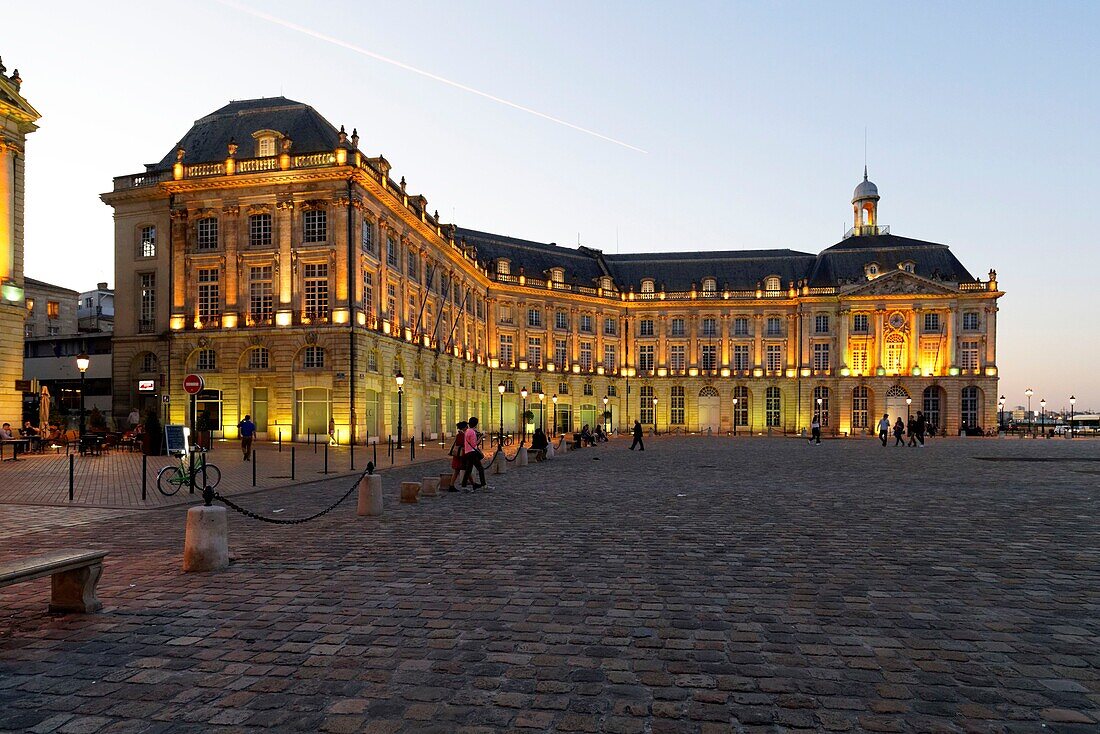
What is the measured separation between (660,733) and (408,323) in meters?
45.2

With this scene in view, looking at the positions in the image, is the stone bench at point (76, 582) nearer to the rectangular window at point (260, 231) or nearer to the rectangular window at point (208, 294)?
the rectangular window at point (260, 231)

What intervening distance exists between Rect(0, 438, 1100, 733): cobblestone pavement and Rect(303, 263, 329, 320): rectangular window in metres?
29.2

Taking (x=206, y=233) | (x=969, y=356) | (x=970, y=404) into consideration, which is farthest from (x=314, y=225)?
(x=970, y=404)

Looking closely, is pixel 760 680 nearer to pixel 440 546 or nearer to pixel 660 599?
pixel 660 599

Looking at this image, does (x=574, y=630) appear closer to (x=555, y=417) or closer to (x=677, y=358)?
(x=555, y=417)

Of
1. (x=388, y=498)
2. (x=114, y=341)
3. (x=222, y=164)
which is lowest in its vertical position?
(x=388, y=498)

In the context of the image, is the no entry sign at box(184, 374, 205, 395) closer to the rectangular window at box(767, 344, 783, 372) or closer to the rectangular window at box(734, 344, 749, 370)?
→ the rectangular window at box(734, 344, 749, 370)

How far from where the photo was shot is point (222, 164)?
40688 millimetres

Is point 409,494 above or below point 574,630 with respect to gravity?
below

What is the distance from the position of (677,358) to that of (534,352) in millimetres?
16848

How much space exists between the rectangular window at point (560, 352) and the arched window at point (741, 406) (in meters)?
19.2

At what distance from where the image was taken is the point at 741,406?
3044 inches

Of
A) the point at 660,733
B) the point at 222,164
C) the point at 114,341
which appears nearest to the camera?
the point at 660,733

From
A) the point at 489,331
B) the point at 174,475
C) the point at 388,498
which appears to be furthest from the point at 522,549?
the point at 489,331
